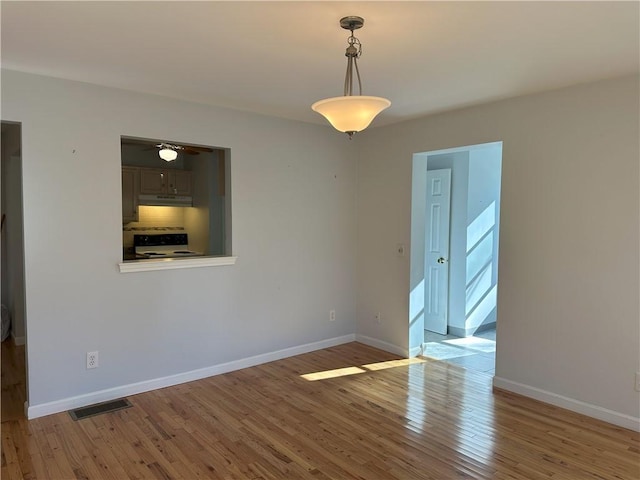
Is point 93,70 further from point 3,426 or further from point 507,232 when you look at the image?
point 507,232

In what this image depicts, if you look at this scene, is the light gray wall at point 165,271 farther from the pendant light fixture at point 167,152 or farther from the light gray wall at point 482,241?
the light gray wall at point 482,241

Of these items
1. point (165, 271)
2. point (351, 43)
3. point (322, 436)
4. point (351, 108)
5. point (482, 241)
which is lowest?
point (322, 436)

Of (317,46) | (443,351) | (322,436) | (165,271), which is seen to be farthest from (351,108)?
(443,351)

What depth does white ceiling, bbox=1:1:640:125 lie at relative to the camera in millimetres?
2125

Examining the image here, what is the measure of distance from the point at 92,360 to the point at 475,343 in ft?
13.0

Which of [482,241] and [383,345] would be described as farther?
[482,241]

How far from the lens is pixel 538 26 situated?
2277mm

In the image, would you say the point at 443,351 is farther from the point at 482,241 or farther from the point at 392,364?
the point at 482,241

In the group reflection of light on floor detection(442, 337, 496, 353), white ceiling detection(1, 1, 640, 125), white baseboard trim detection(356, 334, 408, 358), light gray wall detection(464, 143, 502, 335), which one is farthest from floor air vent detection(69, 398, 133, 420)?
light gray wall detection(464, 143, 502, 335)

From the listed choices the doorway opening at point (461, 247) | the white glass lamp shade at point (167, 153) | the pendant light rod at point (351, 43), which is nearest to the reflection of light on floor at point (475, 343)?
the doorway opening at point (461, 247)

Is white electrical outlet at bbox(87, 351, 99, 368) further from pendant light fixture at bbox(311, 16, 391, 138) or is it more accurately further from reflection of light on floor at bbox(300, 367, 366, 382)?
pendant light fixture at bbox(311, 16, 391, 138)

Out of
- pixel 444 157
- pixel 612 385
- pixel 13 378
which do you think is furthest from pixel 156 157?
pixel 612 385

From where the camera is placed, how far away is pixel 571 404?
341cm

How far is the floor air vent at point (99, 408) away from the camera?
327cm
